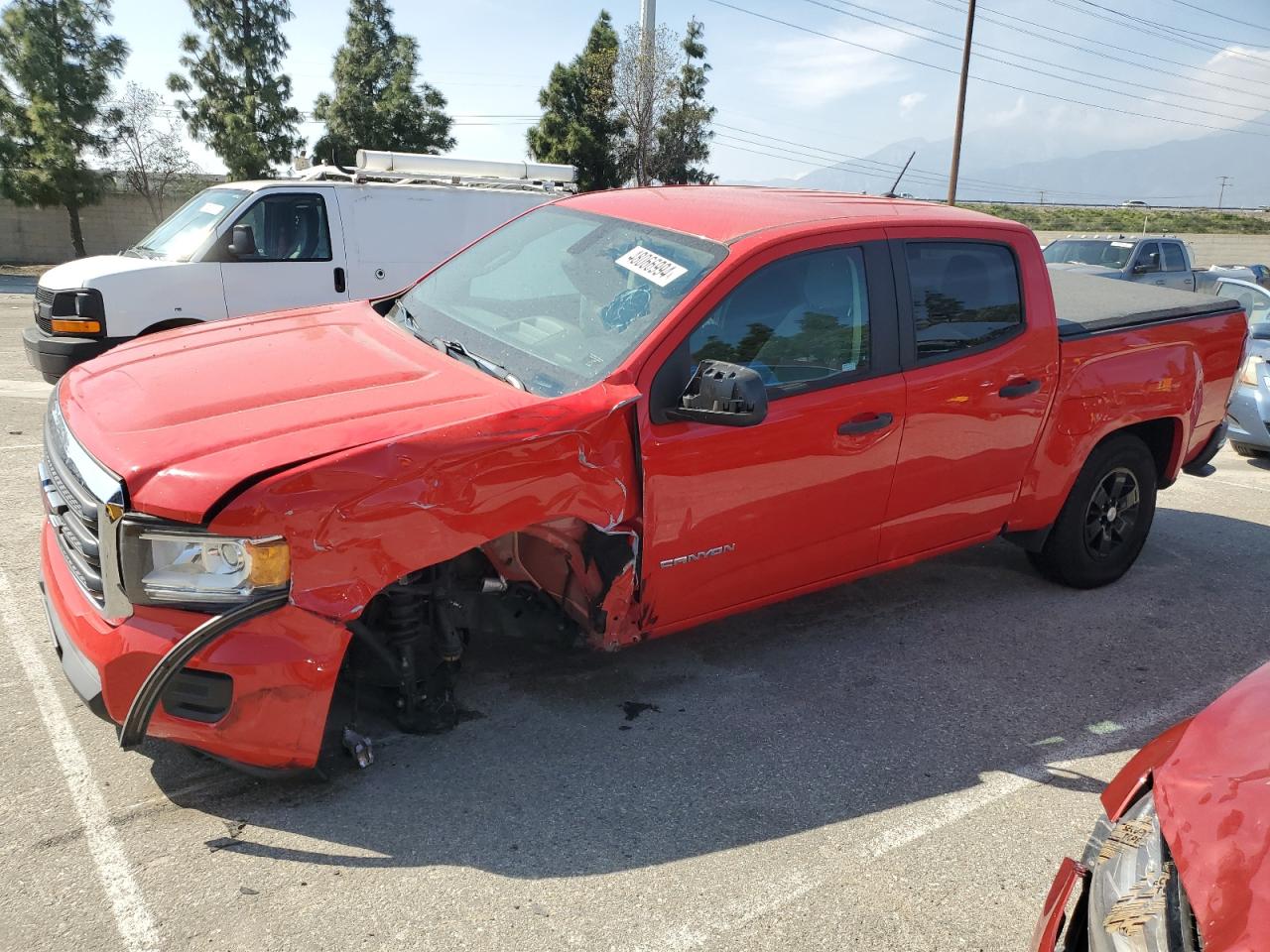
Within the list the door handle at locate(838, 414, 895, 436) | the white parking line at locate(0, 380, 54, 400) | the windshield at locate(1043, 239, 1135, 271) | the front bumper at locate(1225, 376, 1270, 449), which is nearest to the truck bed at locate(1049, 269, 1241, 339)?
the door handle at locate(838, 414, 895, 436)

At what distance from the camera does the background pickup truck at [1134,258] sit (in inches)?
602

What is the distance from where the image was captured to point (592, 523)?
10.8 ft

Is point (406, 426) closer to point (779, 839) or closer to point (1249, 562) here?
point (779, 839)

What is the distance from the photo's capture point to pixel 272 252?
892 centimetres

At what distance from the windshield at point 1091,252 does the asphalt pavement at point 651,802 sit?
12.5m

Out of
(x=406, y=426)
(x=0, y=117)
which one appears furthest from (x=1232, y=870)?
(x=0, y=117)

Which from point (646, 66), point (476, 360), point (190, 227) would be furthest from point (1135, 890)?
point (646, 66)

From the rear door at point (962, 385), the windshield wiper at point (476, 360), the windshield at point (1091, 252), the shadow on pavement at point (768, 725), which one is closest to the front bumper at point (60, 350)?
the windshield wiper at point (476, 360)

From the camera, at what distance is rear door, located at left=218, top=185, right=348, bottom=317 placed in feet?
28.4

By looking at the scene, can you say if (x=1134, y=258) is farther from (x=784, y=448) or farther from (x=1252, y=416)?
(x=784, y=448)

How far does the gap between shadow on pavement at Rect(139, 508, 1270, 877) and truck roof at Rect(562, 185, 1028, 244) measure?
183 cm

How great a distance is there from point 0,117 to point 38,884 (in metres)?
27.8

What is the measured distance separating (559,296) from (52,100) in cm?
2657

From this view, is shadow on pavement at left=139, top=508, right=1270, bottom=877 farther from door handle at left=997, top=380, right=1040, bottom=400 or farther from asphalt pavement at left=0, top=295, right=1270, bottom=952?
door handle at left=997, top=380, right=1040, bottom=400
